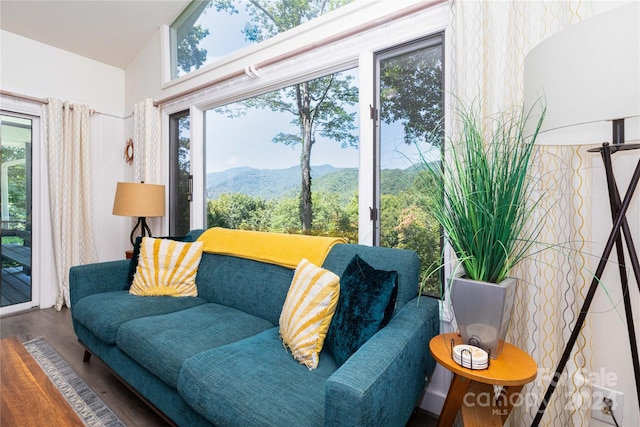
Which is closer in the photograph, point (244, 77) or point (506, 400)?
point (506, 400)

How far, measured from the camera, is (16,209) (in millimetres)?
3275

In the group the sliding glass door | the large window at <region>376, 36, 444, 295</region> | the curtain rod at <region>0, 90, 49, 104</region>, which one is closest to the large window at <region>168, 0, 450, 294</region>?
the large window at <region>376, 36, 444, 295</region>

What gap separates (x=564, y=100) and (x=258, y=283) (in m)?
1.67

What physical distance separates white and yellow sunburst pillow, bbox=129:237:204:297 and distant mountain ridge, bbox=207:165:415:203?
0.76 m

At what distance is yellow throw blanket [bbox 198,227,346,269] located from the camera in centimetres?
181

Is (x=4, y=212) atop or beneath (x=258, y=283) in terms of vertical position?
atop

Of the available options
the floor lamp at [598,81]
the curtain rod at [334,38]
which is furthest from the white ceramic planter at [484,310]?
the curtain rod at [334,38]

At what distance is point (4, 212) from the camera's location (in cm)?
321

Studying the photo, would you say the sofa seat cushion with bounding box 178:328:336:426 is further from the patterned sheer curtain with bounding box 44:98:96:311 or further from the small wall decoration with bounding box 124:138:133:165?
the small wall decoration with bounding box 124:138:133:165

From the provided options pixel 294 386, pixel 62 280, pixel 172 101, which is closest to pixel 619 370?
pixel 294 386

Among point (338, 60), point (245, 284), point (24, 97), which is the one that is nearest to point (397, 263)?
point (245, 284)

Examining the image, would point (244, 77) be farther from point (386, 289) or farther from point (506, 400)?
point (506, 400)

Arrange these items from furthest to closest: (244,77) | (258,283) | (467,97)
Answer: (244,77) < (258,283) < (467,97)

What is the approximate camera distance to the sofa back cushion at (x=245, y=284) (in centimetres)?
183
